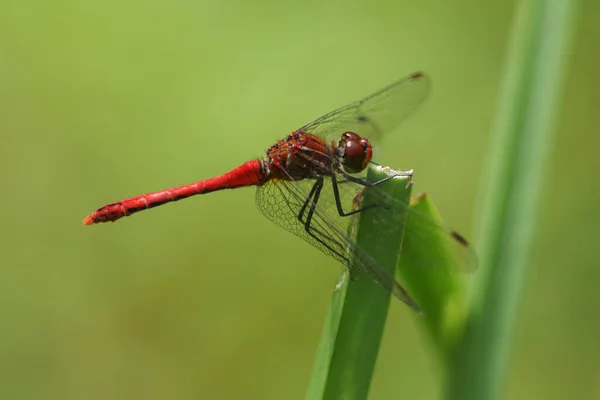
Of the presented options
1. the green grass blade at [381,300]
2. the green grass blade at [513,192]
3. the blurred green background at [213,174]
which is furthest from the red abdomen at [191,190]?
the green grass blade at [513,192]

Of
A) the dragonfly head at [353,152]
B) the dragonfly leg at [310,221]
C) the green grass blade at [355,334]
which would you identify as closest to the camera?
the green grass blade at [355,334]

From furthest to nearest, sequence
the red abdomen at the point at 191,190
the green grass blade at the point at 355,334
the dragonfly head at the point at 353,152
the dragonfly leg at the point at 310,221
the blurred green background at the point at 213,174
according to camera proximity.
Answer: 1. the blurred green background at the point at 213,174
2. the red abdomen at the point at 191,190
3. the dragonfly head at the point at 353,152
4. the dragonfly leg at the point at 310,221
5. the green grass blade at the point at 355,334

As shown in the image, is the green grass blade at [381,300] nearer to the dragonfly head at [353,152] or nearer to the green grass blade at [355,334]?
the green grass blade at [355,334]

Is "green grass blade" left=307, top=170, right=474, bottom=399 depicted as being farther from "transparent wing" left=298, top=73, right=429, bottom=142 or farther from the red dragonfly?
"transparent wing" left=298, top=73, right=429, bottom=142

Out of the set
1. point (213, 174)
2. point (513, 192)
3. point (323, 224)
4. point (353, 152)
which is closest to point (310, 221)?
point (323, 224)

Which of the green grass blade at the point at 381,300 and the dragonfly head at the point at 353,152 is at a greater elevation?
the dragonfly head at the point at 353,152

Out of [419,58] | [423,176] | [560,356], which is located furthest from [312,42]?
[560,356]

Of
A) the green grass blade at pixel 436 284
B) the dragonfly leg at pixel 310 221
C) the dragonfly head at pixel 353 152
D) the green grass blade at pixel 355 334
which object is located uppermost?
the dragonfly head at pixel 353 152
